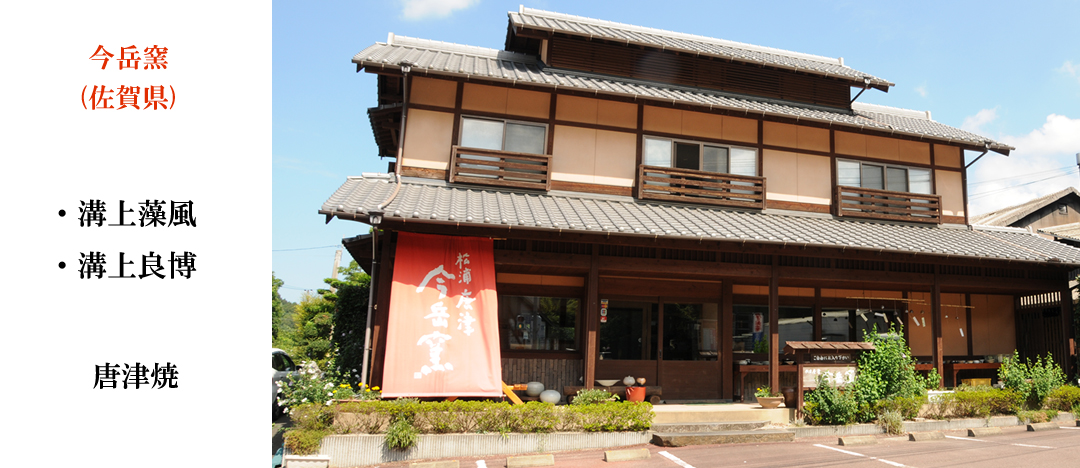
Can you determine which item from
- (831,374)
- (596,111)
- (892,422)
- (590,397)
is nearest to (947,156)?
(831,374)

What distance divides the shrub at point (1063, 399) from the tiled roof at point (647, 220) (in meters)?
2.50

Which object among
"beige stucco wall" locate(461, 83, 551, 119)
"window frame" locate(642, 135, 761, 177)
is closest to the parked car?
"beige stucco wall" locate(461, 83, 551, 119)

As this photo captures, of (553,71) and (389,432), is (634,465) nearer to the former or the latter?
(389,432)

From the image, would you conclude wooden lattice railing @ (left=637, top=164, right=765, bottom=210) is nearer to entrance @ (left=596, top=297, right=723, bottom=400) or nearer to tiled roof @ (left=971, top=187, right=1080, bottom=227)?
entrance @ (left=596, top=297, right=723, bottom=400)

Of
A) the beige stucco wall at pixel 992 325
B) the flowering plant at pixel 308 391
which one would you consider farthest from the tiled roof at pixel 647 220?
the flowering plant at pixel 308 391

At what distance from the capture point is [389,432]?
7.93m

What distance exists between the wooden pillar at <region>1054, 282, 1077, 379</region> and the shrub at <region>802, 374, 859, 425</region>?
6464 millimetres

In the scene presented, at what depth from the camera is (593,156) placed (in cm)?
1187

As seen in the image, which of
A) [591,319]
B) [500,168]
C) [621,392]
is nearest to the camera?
[591,319]

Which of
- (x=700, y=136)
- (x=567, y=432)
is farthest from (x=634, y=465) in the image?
(x=700, y=136)

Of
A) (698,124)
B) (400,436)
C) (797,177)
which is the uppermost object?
(698,124)

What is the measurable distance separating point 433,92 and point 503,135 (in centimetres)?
152

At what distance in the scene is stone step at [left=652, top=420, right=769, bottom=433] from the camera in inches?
369

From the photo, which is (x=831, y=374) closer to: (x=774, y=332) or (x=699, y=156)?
(x=774, y=332)
